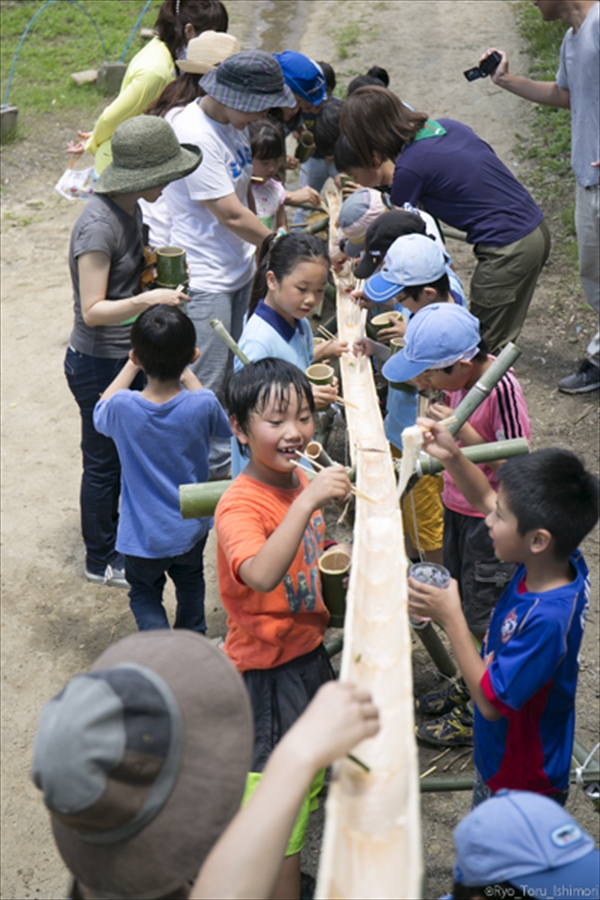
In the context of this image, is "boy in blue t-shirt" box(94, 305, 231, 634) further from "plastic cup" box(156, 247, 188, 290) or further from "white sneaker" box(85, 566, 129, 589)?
"white sneaker" box(85, 566, 129, 589)

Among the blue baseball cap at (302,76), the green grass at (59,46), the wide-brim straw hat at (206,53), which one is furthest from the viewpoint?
the green grass at (59,46)

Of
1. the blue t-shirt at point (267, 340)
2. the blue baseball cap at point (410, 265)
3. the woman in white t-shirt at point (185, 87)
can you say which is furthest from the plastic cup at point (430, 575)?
the woman in white t-shirt at point (185, 87)

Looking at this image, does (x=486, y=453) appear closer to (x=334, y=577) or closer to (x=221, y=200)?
(x=334, y=577)

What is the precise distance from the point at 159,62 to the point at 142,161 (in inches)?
80.0

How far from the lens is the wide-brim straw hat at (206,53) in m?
4.99

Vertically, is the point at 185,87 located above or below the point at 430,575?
above

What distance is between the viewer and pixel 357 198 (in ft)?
15.3

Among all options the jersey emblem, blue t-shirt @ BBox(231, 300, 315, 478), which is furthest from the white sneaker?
the jersey emblem

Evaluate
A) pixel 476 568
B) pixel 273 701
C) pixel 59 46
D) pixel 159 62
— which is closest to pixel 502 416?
pixel 476 568

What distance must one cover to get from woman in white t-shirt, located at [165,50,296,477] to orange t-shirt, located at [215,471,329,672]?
89.5 inches

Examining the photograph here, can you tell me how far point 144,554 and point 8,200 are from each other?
22.5 feet

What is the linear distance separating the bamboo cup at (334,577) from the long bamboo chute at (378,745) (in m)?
0.05

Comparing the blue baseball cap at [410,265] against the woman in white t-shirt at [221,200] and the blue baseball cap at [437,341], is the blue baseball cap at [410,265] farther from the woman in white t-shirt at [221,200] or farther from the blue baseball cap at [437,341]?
the woman in white t-shirt at [221,200]

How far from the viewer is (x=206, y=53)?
5.04 meters
